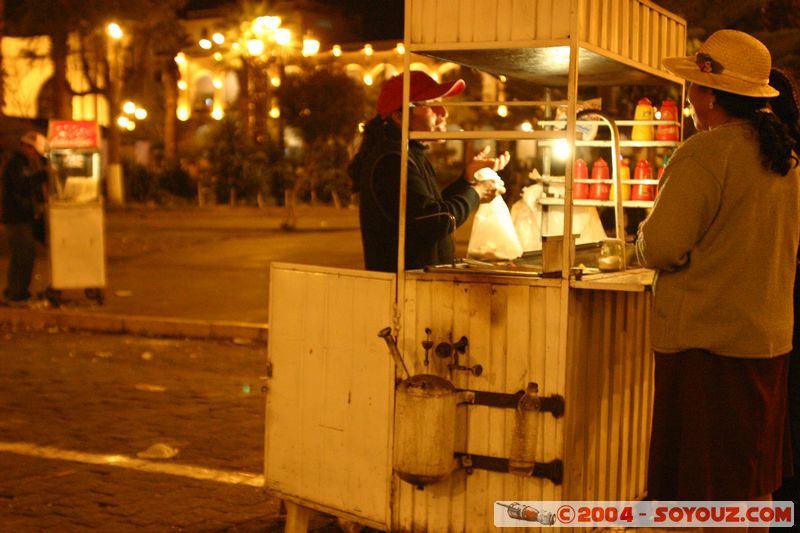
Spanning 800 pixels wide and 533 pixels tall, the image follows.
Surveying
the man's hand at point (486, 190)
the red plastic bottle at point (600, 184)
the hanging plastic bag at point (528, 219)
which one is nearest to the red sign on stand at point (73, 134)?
the hanging plastic bag at point (528, 219)

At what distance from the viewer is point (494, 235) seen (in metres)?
5.26

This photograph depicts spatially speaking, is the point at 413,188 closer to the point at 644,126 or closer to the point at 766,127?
the point at 766,127

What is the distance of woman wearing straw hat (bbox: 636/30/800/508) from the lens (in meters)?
3.70

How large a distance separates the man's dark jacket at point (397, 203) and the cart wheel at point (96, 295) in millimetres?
8607

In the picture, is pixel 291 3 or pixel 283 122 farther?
pixel 291 3

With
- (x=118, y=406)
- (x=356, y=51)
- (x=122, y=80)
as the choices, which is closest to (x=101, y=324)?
(x=118, y=406)

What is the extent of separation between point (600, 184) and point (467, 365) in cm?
186

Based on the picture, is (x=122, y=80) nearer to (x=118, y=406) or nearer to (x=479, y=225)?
(x=118, y=406)

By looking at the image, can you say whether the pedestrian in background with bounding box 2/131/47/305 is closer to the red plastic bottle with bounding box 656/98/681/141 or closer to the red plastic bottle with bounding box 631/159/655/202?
the red plastic bottle with bounding box 631/159/655/202

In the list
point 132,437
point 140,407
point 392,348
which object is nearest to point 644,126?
point 392,348

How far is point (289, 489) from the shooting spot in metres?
4.94

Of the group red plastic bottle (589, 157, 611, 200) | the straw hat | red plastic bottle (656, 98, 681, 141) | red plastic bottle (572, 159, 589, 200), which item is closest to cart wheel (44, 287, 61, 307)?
A: red plastic bottle (572, 159, 589, 200)

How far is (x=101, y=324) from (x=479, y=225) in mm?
7649

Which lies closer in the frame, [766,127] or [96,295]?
[766,127]
